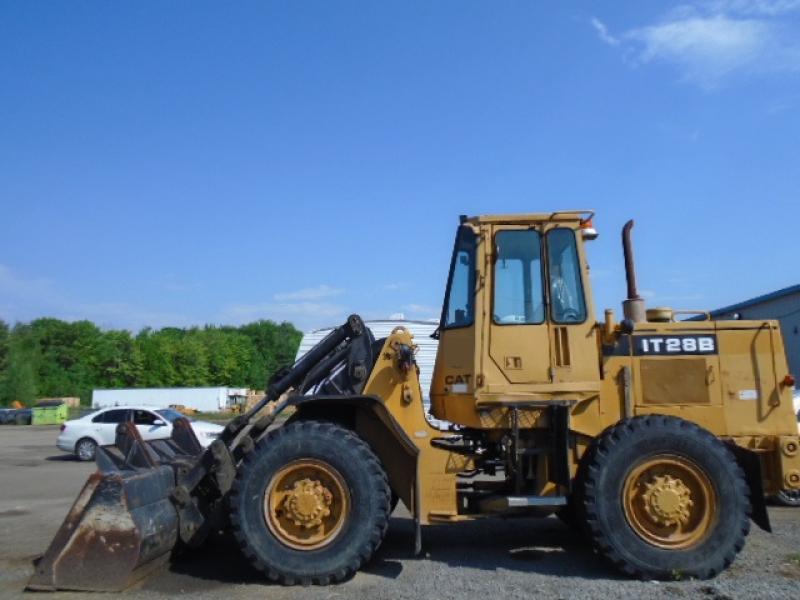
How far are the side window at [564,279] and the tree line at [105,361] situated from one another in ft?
212

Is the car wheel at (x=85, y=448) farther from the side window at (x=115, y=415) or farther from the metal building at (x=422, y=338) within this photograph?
the metal building at (x=422, y=338)

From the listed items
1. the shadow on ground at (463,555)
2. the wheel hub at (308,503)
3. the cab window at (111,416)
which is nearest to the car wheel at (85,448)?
the cab window at (111,416)

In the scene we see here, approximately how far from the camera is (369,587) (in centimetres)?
557

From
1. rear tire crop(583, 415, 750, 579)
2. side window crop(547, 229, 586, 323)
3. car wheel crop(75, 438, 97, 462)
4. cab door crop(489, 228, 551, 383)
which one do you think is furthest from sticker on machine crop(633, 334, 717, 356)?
car wheel crop(75, 438, 97, 462)

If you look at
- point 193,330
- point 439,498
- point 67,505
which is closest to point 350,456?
point 439,498

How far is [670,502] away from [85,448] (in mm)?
17096

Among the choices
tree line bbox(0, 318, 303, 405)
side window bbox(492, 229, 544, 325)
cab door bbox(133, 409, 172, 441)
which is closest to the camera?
side window bbox(492, 229, 544, 325)

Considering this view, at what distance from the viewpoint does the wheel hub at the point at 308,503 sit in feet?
18.8

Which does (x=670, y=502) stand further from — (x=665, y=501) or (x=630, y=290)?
(x=630, y=290)

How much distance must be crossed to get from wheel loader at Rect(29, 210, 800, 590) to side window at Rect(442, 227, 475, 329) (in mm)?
19

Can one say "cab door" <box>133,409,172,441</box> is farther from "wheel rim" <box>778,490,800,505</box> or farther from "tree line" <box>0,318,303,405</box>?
"tree line" <box>0,318,303,405</box>

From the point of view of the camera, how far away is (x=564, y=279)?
6.38 metres

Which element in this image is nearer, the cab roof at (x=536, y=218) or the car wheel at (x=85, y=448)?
the cab roof at (x=536, y=218)

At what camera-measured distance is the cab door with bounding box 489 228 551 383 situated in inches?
243
